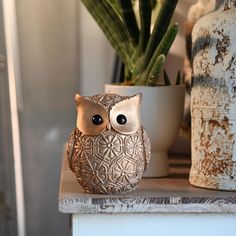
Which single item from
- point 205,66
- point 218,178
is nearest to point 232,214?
point 218,178

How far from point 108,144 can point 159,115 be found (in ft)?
0.58

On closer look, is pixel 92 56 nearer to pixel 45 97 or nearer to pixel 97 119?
pixel 45 97

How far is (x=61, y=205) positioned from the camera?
516 millimetres

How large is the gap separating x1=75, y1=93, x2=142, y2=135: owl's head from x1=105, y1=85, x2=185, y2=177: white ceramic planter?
14 cm

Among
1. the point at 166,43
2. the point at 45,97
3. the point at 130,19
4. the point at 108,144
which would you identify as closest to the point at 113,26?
the point at 130,19

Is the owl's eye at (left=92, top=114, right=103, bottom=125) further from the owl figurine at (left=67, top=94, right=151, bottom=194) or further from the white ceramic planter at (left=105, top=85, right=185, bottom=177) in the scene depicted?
the white ceramic planter at (left=105, top=85, right=185, bottom=177)

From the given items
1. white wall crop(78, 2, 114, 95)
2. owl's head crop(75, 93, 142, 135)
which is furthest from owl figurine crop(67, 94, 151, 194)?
white wall crop(78, 2, 114, 95)

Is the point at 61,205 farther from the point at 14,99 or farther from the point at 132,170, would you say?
the point at 14,99

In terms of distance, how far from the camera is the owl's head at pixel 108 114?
0.53 m

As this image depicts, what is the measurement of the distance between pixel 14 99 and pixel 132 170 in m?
0.48

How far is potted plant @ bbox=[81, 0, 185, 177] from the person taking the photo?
656mm

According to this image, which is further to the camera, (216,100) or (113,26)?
(113,26)

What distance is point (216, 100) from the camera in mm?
586

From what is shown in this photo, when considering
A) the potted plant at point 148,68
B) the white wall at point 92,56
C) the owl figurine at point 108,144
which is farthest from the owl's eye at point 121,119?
the white wall at point 92,56
